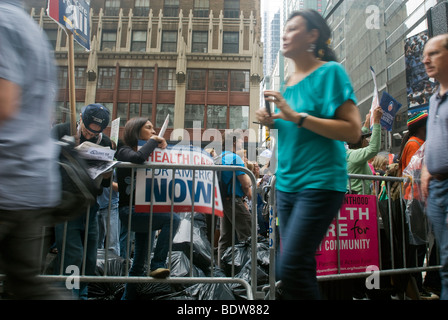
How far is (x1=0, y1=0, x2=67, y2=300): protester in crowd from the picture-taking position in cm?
140

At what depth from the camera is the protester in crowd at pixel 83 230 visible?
123 inches

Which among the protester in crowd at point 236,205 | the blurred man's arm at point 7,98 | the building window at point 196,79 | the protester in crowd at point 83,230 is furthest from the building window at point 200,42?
the blurred man's arm at point 7,98

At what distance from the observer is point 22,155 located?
1440 mm

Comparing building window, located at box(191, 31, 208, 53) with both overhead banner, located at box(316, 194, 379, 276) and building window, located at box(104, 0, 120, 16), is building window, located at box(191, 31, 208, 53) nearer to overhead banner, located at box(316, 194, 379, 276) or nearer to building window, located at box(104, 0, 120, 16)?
building window, located at box(104, 0, 120, 16)

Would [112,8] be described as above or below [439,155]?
above

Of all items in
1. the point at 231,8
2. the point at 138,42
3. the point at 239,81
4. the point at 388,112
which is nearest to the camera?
the point at 388,112

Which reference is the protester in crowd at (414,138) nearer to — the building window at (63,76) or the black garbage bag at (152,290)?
the black garbage bag at (152,290)

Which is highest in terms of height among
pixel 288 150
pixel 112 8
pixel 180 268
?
pixel 112 8

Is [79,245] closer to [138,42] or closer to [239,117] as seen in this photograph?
[239,117]

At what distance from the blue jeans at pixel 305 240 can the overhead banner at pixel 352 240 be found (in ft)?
5.47

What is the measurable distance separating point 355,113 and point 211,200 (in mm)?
2006

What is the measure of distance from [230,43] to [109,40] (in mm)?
10360

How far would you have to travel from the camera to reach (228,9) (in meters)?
30.7

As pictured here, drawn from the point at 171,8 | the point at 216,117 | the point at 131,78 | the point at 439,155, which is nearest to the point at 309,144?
the point at 439,155
